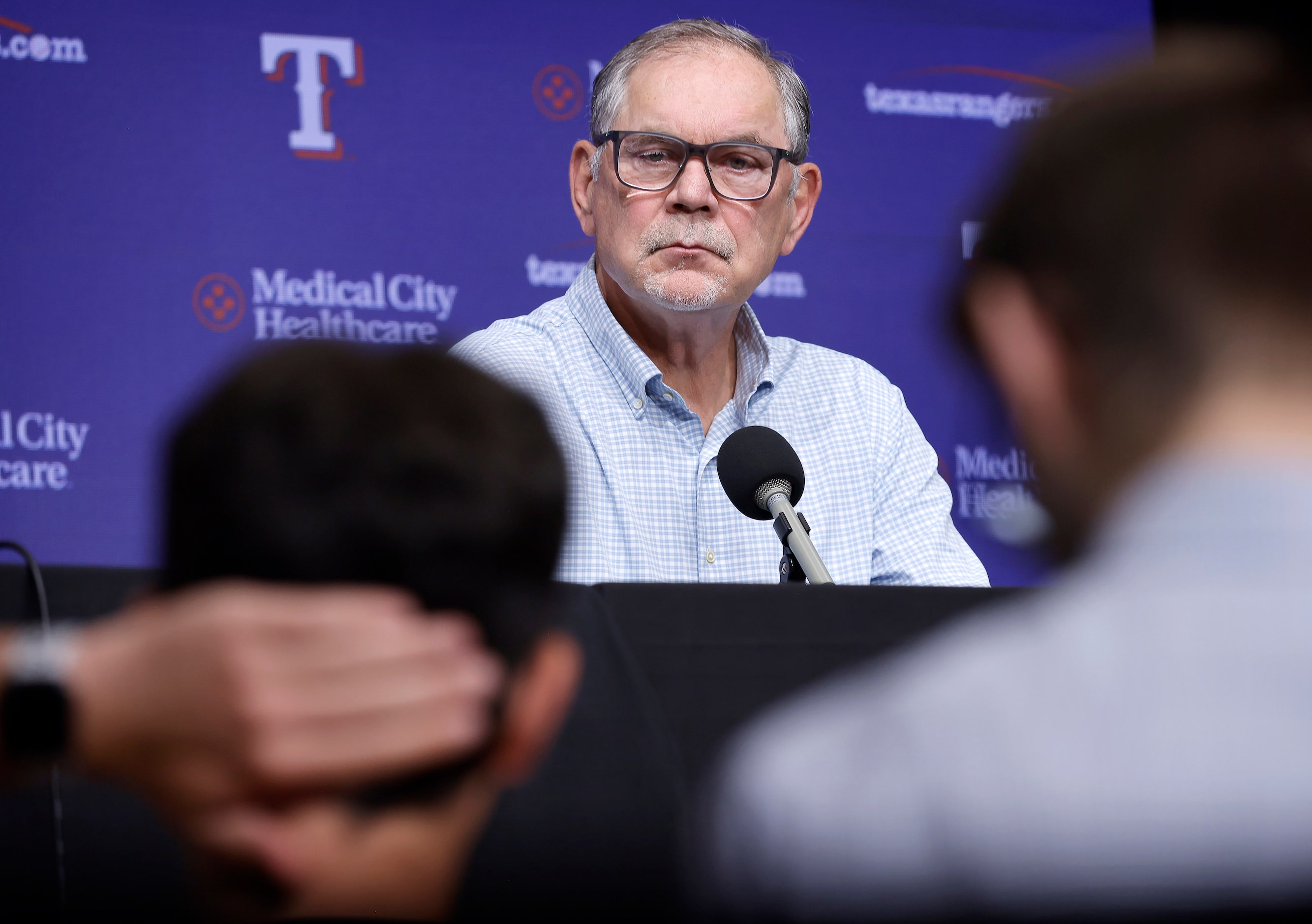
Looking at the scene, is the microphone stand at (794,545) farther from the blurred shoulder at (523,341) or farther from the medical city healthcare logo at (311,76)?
the medical city healthcare logo at (311,76)

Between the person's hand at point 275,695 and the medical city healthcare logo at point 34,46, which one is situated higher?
the medical city healthcare logo at point 34,46

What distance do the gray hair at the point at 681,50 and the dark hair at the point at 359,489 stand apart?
1.86 m

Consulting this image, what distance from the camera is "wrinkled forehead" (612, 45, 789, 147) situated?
230cm

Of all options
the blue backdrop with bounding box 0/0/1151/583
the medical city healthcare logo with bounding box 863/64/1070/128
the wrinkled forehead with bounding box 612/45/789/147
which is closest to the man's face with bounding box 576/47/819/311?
the wrinkled forehead with bounding box 612/45/789/147

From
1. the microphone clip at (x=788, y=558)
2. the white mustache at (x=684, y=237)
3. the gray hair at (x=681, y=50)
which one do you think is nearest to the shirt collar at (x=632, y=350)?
the white mustache at (x=684, y=237)

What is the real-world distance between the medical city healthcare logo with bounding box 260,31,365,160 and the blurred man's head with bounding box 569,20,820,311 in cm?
99

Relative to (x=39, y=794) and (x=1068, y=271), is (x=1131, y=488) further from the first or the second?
(x=39, y=794)

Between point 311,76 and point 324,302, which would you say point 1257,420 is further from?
point 311,76

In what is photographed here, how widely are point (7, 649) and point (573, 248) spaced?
2744 millimetres

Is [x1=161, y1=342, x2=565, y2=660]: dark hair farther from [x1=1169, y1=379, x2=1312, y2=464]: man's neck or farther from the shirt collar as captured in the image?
the shirt collar

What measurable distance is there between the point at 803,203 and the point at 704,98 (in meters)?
0.34

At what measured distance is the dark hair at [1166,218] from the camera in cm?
48

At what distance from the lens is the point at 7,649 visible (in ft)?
2.06

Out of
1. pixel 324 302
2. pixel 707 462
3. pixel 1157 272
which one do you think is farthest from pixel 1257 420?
pixel 324 302
